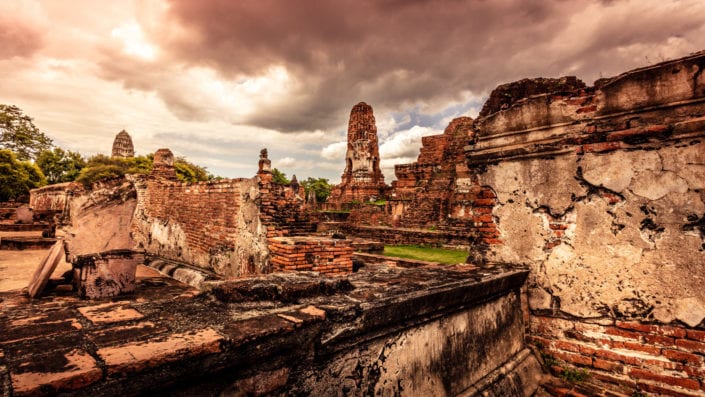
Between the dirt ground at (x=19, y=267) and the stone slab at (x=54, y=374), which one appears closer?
the stone slab at (x=54, y=374)

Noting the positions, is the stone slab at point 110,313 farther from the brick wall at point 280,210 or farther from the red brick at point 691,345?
the red brick at point 691,345

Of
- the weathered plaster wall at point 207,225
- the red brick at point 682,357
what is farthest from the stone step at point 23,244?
the red brick at point 682,357

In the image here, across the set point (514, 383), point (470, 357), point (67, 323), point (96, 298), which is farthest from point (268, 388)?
point (96, 298)

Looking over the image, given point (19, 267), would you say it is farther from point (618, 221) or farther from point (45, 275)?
point (618, 221)

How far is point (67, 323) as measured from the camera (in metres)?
1.42

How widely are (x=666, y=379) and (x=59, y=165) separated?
45.5m

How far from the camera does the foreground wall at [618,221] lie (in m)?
2.37

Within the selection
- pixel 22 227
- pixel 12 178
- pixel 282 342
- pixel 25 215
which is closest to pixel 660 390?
pixel 282 342

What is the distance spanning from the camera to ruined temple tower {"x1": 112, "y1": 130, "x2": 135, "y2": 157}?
161ft

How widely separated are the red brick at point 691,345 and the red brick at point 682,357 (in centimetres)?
4

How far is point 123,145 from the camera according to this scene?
4959 cm

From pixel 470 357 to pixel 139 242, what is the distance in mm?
9006

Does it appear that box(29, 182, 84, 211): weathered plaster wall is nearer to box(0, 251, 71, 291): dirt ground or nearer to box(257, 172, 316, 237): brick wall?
box(0, 251, 71, 291): dirt ground

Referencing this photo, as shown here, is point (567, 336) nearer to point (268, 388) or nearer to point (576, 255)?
point (576, 255)
